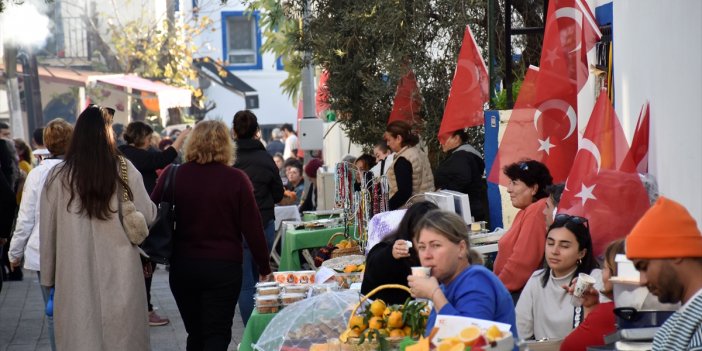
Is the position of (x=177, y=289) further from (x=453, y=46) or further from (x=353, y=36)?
(x=353, y=36)

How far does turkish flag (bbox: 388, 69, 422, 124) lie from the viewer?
13.5 metres

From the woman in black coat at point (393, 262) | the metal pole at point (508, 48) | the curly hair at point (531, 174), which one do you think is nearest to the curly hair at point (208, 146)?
the woman in black coat at point (393, 262)

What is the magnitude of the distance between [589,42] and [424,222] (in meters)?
3.85

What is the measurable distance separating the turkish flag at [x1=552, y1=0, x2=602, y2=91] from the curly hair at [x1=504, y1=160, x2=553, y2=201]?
102 cm

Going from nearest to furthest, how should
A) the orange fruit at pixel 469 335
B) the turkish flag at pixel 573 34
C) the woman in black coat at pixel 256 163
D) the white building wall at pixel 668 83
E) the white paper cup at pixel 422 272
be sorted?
the orange fruit at pixel 469 335 → the white paper cup at pixel 422 272 → the white building wall at pixel 668 83 → the turkish flag at pixel 573 34 → the woman in black coat at pixel 256 163

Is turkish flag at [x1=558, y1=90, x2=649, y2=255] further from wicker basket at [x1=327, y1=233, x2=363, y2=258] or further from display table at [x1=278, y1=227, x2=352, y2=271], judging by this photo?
display table at [x1=278, y1=227, x2=352, y2=271]

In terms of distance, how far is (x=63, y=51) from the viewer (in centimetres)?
3984

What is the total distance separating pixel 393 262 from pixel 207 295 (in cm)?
172

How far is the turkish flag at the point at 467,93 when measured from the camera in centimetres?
1142

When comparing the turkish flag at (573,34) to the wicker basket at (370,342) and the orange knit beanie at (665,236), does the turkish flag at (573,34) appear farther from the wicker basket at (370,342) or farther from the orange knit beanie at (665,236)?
the orange knit beanie at (665,236)

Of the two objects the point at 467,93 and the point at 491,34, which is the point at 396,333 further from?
the point at 491,34

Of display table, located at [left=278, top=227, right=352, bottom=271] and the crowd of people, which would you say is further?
display table, located at [left=278, top=227, right=352, bottom=271]

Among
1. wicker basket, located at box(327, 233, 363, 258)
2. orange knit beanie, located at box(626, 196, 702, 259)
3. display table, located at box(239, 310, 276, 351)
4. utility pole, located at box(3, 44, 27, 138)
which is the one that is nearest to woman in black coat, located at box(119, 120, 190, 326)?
wicker basket, located at box(327, 233, 363, 258)

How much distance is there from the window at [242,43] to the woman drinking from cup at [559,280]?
37.4 metres
